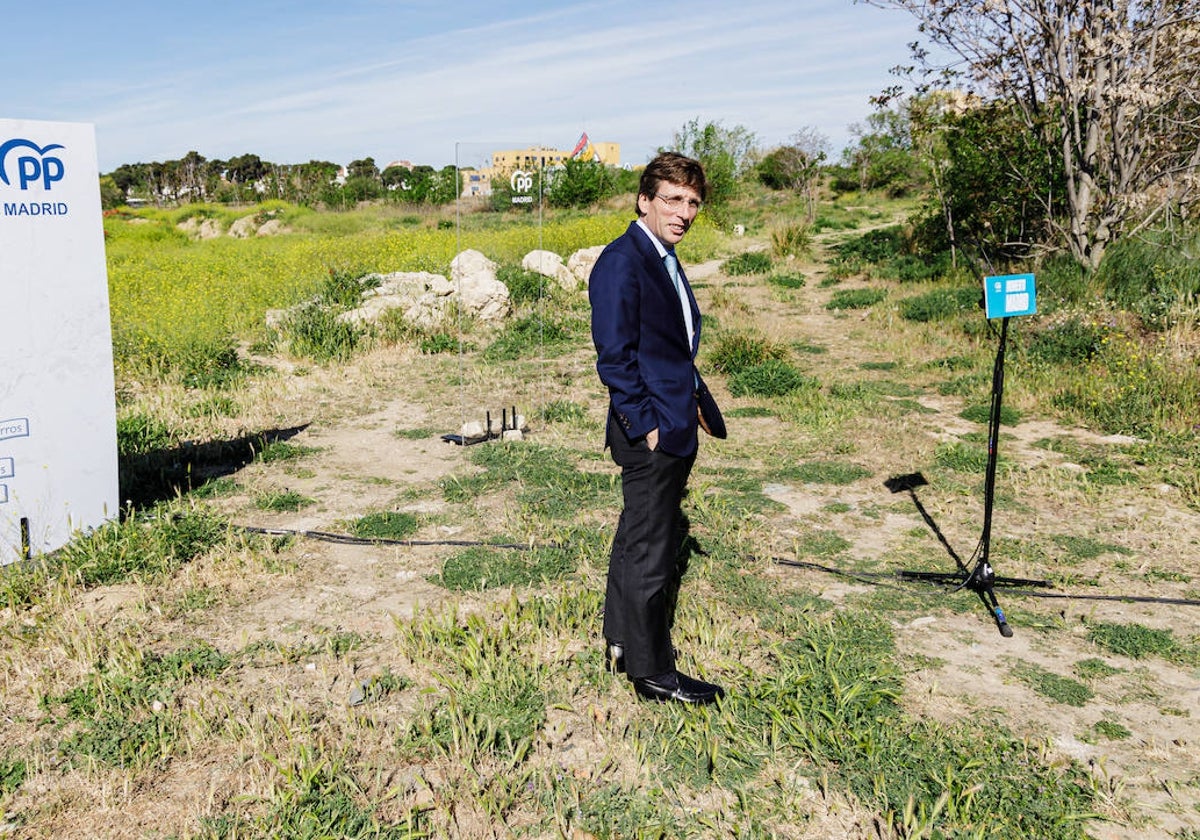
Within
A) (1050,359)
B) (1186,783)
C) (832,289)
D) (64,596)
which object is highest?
(832,289)

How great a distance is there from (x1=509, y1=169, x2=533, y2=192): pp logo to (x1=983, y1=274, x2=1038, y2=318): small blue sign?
15.7ft

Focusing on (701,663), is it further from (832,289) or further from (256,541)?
(832,289)

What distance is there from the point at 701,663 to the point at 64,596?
128 inches

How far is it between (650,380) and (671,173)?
0.77 meters

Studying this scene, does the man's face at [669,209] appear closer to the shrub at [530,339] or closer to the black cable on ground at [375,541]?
the black cable on ground at [375,541]

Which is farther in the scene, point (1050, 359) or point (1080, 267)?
point (1080, 267)

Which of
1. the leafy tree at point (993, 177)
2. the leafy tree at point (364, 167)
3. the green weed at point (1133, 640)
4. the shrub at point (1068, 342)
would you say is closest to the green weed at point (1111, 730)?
the green weed at point (1133, 640)

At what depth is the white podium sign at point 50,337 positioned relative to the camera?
14.3 ft

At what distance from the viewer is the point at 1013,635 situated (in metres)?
3.88

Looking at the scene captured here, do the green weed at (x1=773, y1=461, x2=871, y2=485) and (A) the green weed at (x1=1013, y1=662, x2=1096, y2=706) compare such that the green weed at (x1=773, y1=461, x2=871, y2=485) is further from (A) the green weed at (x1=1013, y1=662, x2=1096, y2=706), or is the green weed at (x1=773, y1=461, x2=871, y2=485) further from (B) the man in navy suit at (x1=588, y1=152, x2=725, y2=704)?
(B) the man in navy suit at (x1=588, y1=152, x2=725, y2=704)

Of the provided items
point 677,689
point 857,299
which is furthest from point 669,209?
point 857,299

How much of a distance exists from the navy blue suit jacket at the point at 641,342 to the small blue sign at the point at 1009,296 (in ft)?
5.75

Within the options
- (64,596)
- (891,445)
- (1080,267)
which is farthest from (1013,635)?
(1080,267)

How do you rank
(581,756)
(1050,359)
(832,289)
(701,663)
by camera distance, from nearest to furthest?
(581,756) → (701,663) → (1050,359) → (832,289)
